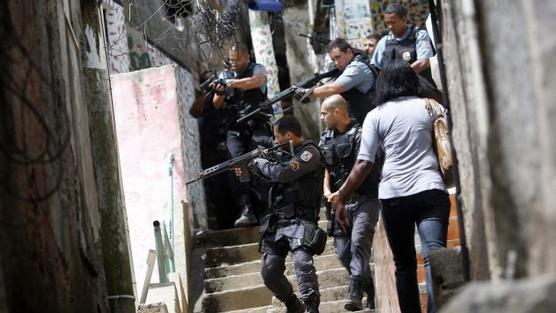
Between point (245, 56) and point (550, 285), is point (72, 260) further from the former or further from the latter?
point (245, 56)

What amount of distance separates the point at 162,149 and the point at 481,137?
7.97 m

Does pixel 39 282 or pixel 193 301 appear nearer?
Result: pixel 39 282

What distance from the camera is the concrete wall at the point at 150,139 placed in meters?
11.6

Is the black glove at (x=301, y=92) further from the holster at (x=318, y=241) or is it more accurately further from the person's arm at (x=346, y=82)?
the holster at (x=318, y=241)

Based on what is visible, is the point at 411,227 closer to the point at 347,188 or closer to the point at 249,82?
the point at 347,188

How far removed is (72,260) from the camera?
5.69 m

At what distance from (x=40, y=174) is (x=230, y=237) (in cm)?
668

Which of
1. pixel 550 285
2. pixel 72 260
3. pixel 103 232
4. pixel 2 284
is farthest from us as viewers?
pixel 103 232

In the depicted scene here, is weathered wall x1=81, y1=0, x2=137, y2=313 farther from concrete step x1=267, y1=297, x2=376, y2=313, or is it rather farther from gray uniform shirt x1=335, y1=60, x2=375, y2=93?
gray uniform shirt x1=335, y1=60, x2=375, y2=93

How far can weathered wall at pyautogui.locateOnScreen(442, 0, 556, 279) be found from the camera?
11.8ft

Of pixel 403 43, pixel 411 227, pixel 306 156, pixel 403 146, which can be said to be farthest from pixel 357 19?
pixel 411 227

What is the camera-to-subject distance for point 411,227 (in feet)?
21.7

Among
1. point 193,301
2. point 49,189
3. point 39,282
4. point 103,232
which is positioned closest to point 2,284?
point 39,282

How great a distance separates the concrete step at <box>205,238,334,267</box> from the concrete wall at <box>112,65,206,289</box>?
21.5 inches
